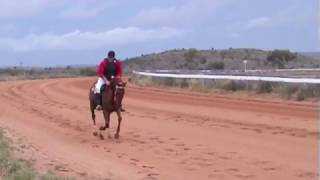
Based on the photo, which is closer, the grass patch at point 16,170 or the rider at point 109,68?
the grass patch at point 16,170

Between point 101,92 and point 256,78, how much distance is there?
1690 centimetres

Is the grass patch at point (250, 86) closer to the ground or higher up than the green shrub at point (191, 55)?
closer to the ground

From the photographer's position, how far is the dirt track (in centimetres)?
1322

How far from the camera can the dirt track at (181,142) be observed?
13219 mm

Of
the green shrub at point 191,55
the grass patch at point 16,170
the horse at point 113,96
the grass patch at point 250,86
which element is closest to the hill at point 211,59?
the green shrub at point 191,55

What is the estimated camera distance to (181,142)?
682 inches

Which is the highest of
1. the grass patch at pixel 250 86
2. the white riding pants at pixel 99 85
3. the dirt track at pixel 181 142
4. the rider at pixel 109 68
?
the rider at pixel 109 68

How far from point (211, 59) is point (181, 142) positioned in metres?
98.3

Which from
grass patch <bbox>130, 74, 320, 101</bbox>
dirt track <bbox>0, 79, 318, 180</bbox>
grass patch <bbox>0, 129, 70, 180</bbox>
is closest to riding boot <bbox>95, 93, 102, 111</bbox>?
dirt track <bbox>0, 79, 318, 180</bbox>

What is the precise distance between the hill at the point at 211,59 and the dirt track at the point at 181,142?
64.4 meters

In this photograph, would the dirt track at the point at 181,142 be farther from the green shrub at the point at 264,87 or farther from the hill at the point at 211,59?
the hill at the point at 211,59

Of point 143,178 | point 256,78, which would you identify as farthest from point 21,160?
point 256,78

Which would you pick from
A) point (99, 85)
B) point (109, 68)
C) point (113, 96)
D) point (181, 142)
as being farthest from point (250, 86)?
point (181, 142)

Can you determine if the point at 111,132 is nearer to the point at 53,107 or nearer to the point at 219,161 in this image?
the point at 219,161
